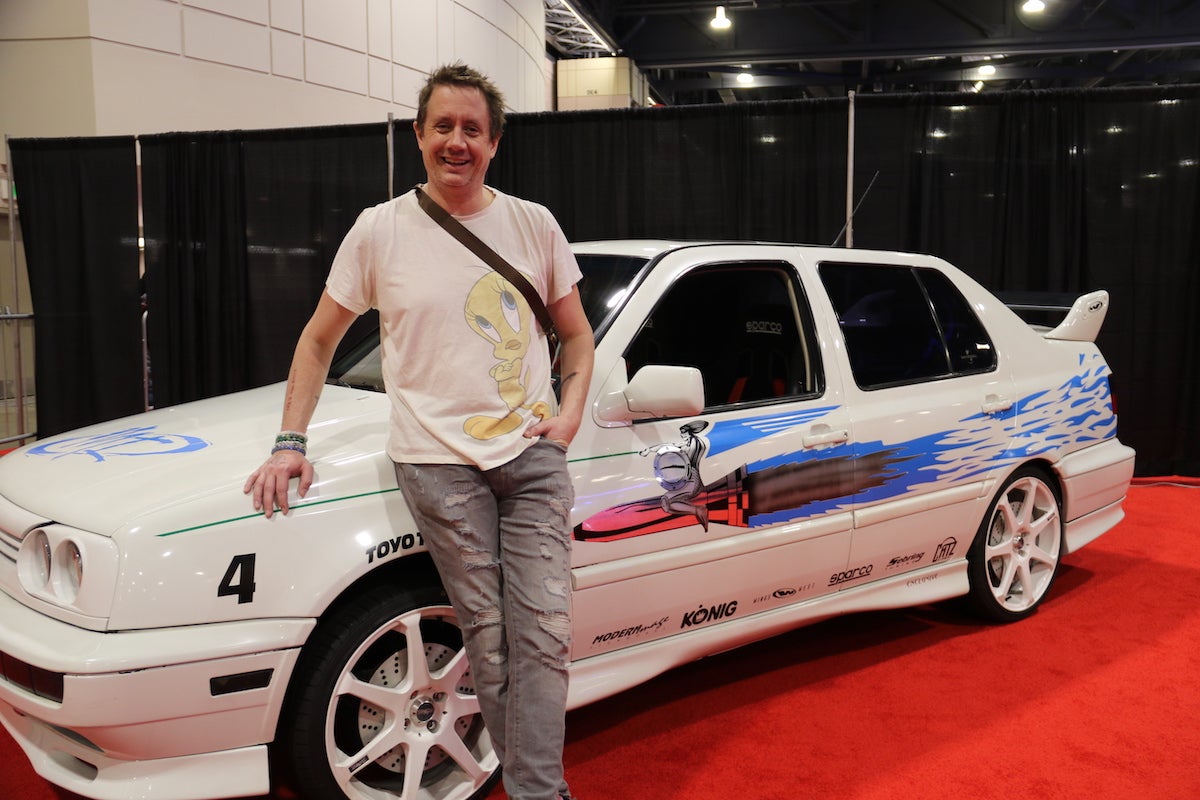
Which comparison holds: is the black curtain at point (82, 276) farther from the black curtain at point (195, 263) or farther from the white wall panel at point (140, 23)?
→ the white wall panel at point (140, 23)

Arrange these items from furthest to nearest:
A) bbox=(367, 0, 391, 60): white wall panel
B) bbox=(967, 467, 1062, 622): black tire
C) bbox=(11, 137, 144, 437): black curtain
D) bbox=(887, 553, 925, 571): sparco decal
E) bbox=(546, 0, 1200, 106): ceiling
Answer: bbox=(546, 0, 1200, 106): ceiling
bbox=(367, 0, 391, 60): white wall panel
bbox=(11, 137, 144, 437): black curtain
bbox=(967, 467, 1062, 622): black tire
bbox=(887, 553, 925, 571): sparco decal

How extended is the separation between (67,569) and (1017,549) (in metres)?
3.31

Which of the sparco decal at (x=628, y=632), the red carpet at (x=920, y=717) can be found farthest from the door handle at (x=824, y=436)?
the red carpet at (x=920, y=717)

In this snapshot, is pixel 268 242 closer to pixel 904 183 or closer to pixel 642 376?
pixel 904 183

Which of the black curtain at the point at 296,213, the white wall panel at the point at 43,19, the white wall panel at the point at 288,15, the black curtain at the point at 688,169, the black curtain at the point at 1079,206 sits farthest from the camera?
the white wall panel at the point at 288,15

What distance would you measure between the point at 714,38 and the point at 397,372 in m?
13.6

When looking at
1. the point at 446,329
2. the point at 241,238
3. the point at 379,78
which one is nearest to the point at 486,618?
the point at 446,329

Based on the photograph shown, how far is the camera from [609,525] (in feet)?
8.19

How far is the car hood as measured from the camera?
202cm

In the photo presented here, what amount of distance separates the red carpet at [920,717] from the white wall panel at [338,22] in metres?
7.75

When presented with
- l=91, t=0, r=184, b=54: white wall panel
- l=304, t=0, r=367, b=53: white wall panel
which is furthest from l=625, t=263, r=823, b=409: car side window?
l=304, t=0, r=367, b=53: white wall panel

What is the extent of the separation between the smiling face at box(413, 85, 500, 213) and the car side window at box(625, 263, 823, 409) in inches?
45.8

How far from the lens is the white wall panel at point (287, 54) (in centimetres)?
874

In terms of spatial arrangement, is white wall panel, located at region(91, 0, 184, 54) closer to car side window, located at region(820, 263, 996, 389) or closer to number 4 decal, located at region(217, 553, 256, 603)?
car side window, located at region(820, 263, 996, 389)
